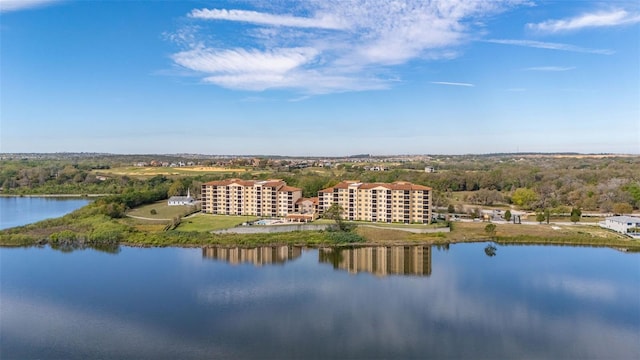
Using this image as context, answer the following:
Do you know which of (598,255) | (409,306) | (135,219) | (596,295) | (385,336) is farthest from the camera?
(135,219)

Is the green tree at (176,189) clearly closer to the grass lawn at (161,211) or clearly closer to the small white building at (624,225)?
the grass lawn at (161,211)

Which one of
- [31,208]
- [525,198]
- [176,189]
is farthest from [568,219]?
[31,208]

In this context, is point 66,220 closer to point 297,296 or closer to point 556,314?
point 297,296

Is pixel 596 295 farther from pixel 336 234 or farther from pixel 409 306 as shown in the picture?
pixel 336 234

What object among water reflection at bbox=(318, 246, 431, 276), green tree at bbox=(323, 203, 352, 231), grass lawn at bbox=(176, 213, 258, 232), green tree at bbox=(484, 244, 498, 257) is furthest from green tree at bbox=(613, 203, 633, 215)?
grass lawn at bbox=(176, 213, 258, 232)

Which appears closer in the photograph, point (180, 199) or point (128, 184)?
point (180, 199)

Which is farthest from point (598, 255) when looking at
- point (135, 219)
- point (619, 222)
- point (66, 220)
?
point (66, 220)

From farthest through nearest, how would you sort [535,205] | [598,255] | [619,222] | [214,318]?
[535,205] → [619,222] → [598,255] → [214,318]

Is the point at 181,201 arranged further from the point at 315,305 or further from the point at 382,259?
the point at 315,305
